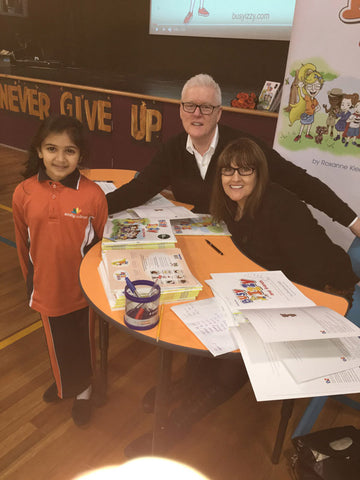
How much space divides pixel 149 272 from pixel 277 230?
61 centimetres

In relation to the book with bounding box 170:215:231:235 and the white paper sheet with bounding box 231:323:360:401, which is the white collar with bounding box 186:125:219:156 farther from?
the white paper sheet with bounding box 231:323:360:401

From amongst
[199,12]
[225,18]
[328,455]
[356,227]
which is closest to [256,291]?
[328,455]

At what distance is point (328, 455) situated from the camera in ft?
4.49

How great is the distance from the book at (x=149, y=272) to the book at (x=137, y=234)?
0.05 metres

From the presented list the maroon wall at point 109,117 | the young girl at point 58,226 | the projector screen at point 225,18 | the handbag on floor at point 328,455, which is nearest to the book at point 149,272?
the young girl at point 58,226

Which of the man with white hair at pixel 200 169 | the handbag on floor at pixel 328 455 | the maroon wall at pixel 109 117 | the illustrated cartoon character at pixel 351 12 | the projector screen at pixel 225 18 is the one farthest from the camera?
the projector screen at pixel 225 18

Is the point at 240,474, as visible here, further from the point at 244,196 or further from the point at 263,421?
the point at 244,196

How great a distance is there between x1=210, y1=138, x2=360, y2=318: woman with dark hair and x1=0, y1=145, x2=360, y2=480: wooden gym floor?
66 centimetres

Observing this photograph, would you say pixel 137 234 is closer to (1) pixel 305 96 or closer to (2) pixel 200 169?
(2) pixel 200 169

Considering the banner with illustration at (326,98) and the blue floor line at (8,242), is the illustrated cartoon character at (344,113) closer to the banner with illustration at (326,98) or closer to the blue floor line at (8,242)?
the banner with illustration at (326,98)

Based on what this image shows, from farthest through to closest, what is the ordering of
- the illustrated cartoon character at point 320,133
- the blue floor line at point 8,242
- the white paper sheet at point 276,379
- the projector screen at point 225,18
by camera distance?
the projector screen at point 225,18
the blue floor line at point 8,242
the illustrated cartoon character at point 320,133
the white paper sheet at point 276,379

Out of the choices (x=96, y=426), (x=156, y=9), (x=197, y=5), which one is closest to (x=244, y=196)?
(x=96, y=426)

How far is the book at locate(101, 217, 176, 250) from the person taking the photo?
4.86ft

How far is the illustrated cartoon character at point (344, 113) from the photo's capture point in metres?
2.44
